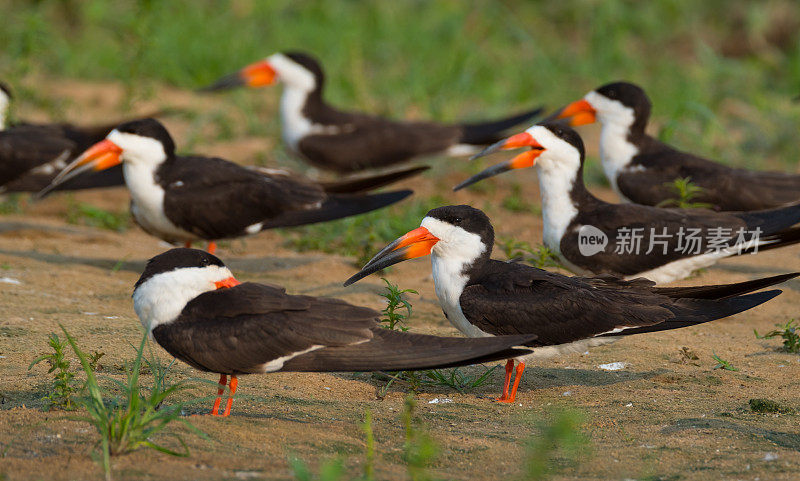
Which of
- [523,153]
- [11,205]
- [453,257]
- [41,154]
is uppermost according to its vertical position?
[523,153]

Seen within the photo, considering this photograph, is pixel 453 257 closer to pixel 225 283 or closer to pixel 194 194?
pixel 225 283

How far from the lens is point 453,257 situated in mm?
4348

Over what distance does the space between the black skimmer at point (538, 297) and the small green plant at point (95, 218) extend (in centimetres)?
334

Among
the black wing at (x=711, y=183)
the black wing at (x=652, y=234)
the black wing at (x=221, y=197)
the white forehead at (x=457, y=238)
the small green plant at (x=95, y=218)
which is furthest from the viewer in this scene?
the small green plant at (x=95, y=218)

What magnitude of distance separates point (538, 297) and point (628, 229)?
1231 mm

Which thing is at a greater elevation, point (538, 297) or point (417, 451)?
point (538, 297)

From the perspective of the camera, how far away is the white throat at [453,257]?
14.1ft

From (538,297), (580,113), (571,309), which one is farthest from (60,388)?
(580,113)

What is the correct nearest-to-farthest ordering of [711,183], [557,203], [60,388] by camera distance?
1. [60,388]
2. [557,203]
3. [711,183]

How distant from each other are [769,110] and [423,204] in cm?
389

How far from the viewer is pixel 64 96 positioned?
9312mm

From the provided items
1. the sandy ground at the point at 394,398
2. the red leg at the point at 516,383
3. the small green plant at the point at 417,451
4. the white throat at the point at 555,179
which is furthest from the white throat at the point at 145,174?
the red leg at the point at 516,383

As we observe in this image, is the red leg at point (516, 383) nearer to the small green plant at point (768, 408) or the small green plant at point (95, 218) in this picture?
the small green plant at point (768, 408)

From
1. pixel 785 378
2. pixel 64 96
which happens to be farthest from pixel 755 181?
pixel 64 96
